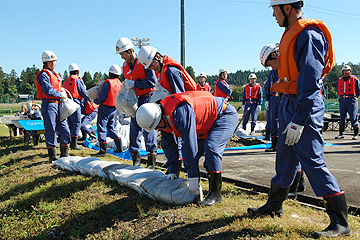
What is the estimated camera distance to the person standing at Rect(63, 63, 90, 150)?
28.4 feet

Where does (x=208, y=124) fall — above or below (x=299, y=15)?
below

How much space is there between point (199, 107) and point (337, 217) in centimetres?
179

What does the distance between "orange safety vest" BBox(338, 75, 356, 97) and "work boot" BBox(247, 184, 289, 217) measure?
30.6 feet

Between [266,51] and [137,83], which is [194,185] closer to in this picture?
[266,51]

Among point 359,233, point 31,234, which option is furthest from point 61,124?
point 359,233

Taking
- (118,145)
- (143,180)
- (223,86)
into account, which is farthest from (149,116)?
(223,86)

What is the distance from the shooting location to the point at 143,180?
4148 mm

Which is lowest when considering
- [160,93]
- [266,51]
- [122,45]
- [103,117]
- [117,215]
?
[117,215]

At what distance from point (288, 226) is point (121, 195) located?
2.35 meters

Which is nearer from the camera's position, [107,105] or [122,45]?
[122,45]

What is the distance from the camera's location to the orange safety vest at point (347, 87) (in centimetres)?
1077

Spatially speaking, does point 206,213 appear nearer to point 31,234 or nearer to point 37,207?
point 31,234

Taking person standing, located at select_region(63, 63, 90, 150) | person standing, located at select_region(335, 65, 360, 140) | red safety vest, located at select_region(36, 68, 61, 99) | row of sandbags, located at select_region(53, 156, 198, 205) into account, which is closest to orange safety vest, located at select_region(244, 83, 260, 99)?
person standing, located at select_region(335, 65, 360, 140)

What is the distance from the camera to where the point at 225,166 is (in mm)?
6078
